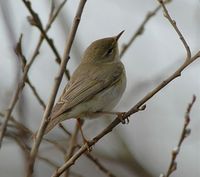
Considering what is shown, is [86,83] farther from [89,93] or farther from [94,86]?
[89,93]

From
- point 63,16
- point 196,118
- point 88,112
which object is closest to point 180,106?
point 196,118

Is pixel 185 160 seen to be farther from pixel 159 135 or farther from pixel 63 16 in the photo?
pixel 63 16

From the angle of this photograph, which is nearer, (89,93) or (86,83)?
(89,93)

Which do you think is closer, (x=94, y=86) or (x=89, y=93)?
(x=89, y=93)

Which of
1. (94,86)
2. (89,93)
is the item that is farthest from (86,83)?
(89,93)
